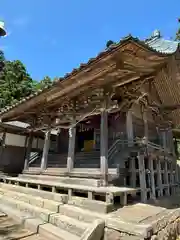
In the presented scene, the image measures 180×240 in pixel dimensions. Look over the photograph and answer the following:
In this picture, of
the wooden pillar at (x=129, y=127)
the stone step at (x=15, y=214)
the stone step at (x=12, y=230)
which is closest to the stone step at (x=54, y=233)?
the stone step at (x=12, y=230)

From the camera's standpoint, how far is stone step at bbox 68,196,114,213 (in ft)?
13.7

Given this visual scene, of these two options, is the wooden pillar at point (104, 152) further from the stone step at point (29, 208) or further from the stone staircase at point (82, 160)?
the stone step at point (29, 208)

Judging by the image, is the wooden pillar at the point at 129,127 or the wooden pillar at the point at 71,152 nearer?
the wooden pillar at the point at 71,152

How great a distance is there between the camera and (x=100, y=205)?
4273 mm

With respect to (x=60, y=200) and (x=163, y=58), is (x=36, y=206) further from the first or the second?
(x=163, y=58)

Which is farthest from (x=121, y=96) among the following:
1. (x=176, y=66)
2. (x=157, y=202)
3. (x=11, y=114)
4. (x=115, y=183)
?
(x=11, y=114)

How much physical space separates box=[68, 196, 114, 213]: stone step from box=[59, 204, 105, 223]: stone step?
0.12 m

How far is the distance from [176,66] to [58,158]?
6.72 meters

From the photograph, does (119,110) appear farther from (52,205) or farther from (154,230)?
(154,230)

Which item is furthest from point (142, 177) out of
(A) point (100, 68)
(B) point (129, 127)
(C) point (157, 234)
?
(A) point (100, 68)

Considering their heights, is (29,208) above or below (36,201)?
below

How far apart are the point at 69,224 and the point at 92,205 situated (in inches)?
27.1

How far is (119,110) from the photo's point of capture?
285 inches

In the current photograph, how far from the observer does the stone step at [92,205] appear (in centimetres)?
418
